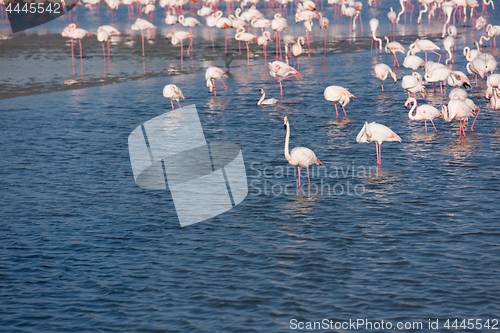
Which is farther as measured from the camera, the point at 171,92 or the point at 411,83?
the point at 171,92

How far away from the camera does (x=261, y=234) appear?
9.23 metres

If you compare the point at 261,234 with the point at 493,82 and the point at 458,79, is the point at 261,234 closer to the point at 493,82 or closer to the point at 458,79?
the point at 493,82

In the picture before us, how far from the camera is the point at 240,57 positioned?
27.3 metres

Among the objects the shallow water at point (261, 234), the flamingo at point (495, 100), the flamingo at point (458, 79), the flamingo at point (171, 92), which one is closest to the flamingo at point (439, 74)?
the flamingo at point (458, 79)

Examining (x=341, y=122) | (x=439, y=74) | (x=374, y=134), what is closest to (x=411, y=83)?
(x=439, y=74)

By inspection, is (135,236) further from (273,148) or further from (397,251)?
(273,148)

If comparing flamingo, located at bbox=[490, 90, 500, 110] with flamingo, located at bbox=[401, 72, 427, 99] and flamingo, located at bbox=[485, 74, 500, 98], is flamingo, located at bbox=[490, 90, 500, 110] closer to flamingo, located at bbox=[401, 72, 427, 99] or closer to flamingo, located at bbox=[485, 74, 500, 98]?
flamingo, located at bbox=[485, 74, 500, 98]

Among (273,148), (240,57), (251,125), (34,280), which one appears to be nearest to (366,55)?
(240,57)

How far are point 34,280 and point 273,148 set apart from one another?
688 centimetres

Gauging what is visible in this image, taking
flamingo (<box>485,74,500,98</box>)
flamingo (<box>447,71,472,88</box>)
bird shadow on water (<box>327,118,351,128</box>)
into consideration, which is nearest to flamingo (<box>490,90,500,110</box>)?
flamingo (<box>485,74,500,98</box>)

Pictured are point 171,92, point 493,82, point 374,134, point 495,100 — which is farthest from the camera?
point 171,92

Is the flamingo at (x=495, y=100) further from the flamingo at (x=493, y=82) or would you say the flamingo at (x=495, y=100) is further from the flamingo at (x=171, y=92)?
the flamingo at (x=171, y=92)

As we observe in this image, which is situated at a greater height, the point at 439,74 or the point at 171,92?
the point at 439,74

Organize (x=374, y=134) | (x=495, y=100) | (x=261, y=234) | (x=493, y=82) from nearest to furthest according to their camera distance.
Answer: (x=261, y=234)
(x=374, y=134)
(x=495, y=100)
(x=493, y=82)
